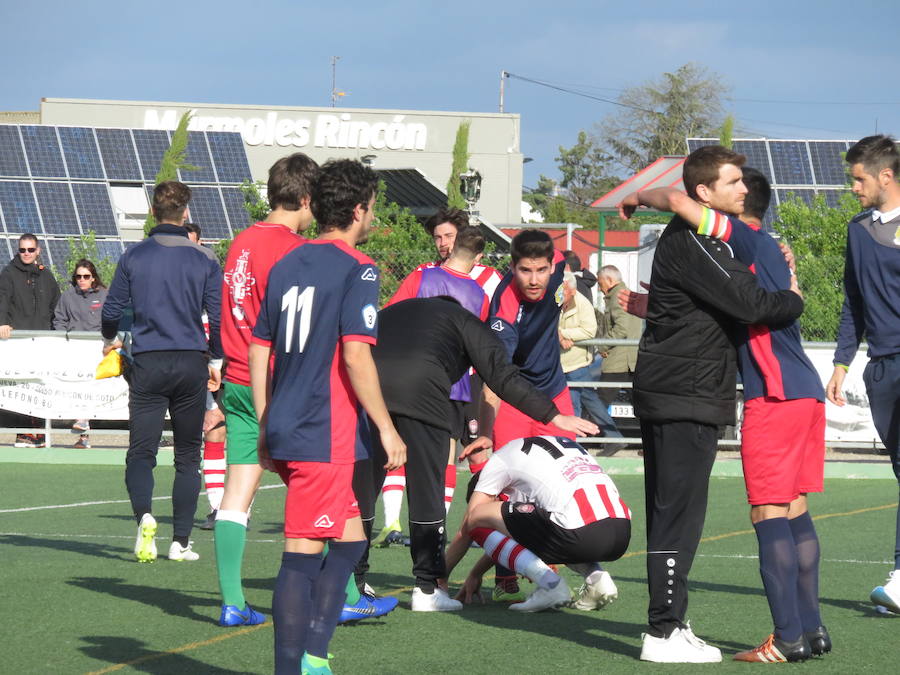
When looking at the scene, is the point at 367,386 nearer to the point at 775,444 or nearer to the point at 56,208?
the point at 775,444

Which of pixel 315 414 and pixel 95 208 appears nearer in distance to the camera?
pixel 315 414

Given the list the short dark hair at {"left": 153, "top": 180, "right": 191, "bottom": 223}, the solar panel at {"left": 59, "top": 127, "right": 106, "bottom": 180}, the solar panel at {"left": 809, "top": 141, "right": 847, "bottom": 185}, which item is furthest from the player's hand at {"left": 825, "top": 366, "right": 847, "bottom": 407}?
the solar panel at {"left": 59, "top": 127, "right": 106, "bottom": 180}

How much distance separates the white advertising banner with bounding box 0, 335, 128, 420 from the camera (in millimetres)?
15984

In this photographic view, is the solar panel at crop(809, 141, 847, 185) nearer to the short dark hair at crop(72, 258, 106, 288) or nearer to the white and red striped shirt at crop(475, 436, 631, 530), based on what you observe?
the short dark hair at crop(72, 258, 106, 288)

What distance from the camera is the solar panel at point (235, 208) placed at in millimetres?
33219

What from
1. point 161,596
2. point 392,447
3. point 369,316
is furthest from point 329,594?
point 161,596

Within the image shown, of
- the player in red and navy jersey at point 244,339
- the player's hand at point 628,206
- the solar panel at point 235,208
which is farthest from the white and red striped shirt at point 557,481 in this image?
the solar panel at point 235,208

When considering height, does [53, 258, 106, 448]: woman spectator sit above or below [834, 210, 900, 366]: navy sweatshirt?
below

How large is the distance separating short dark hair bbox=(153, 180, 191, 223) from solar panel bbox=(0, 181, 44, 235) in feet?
75.6

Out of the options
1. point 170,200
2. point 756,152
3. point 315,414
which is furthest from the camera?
point 756,152

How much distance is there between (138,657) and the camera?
571 centimetres

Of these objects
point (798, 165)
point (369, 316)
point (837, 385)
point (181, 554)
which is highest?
point (798, 165)

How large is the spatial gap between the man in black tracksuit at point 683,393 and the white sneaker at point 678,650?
3 centimetres

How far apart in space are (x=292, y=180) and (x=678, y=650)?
106 inches
